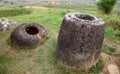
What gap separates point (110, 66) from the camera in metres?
8.85

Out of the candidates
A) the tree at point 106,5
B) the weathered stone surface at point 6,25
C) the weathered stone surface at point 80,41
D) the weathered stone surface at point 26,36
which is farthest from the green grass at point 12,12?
the weathered stone surface at point 80,41

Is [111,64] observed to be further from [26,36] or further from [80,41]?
[26,36]

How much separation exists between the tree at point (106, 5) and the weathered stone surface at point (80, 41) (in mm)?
6553

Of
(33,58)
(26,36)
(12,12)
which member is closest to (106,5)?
(12,12)

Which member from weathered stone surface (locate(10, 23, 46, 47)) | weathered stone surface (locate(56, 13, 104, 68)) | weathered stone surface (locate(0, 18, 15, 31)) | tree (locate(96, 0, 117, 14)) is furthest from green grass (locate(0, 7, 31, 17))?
weathered stone surface (locate(56, 13, 104, 68))

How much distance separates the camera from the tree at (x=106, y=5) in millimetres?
14703

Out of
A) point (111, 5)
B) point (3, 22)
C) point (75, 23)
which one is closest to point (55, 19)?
point (3, 22)

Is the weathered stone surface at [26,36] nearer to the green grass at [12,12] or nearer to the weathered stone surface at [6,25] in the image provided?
the weathered stone surface at [6,25]

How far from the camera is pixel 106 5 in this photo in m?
14.8

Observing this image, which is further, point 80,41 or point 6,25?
point 6,25

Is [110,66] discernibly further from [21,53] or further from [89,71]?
[21,53]

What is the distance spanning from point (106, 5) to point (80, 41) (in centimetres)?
743

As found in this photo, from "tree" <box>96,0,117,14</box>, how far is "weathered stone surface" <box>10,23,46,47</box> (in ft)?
19.7

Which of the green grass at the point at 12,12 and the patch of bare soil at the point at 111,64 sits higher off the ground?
the green grass at the point at 12,12
